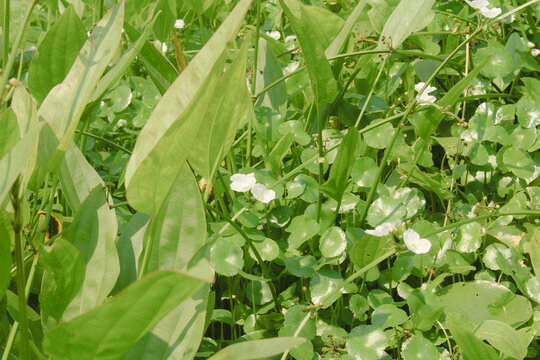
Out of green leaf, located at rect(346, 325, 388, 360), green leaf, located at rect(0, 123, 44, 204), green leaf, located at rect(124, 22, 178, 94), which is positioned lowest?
green leaf, located at rect(346, 325, 388, 360)

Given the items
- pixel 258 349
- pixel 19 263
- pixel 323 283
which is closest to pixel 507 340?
pixel 323 283

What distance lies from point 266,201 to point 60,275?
0.41 meters

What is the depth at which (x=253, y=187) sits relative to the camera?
101cm

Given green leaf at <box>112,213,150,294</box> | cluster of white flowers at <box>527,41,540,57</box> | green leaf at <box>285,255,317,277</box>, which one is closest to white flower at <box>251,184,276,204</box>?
green leaf at <box>285,255,317,277</box>

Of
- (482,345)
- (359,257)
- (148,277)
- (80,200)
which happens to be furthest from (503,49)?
(148,277)

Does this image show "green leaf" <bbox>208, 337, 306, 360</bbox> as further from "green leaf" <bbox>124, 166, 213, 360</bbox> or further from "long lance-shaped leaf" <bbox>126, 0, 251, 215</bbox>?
"long lance-shaped leaf" <bbox>126, 0, 251, 215</bbox>

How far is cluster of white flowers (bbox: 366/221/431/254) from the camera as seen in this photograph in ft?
2.92

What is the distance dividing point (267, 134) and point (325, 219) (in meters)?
0.25

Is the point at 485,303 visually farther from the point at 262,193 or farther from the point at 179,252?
the point at 179,252

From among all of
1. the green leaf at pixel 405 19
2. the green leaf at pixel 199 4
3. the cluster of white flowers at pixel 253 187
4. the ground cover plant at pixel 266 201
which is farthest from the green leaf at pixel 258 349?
the green leaf at pixel 199 4

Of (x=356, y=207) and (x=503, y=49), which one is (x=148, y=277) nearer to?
(x=356, y=207)

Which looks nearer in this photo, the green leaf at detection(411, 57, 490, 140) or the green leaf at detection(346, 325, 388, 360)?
the green leaf at detection(346, 325, 388, 360)

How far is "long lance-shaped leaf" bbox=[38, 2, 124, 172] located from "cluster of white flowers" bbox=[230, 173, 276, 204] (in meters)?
0.33

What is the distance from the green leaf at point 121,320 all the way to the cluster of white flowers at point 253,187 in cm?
47
